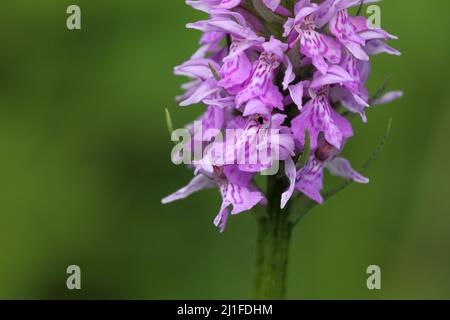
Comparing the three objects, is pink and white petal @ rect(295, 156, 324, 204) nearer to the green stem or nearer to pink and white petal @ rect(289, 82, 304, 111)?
the green stem

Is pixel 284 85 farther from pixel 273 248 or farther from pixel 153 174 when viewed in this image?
pixel 153 174

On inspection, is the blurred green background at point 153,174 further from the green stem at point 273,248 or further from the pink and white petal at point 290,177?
the pink and white petal at point 290,177

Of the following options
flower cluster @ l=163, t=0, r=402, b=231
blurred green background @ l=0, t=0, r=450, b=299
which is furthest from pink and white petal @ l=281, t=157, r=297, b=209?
blurred green background @ l=0, t=0, r=450, b=299

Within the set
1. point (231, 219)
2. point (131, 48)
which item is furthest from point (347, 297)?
point (131, 48)

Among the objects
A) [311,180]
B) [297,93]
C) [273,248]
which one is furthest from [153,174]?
[297,93]

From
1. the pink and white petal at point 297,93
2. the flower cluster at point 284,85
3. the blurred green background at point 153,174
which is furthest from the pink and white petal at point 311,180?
the blurred green background at point 153,174
